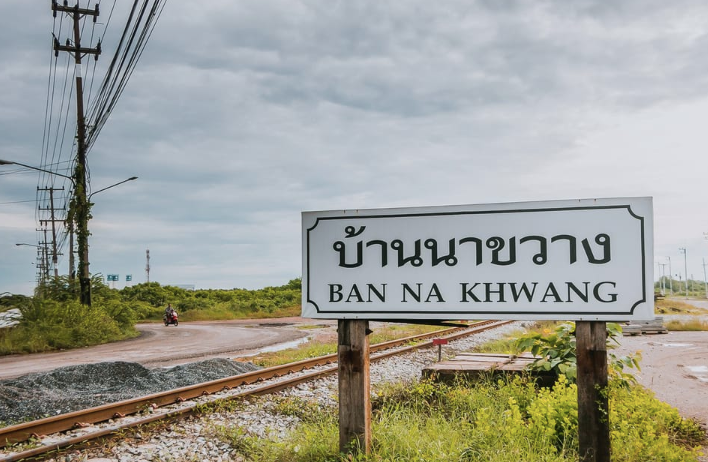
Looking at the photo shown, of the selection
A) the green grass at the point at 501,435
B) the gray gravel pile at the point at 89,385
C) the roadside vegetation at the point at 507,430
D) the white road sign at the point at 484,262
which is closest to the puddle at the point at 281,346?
the gray gravel pile at the point at 89,385

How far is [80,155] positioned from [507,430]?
988 inches

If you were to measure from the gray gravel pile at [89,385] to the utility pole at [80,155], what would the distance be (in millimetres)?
15065

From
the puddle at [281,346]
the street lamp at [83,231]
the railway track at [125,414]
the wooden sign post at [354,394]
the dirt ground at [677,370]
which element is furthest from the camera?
the street lamp at [83,231]

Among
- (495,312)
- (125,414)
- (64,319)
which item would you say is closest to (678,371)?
(495,312)

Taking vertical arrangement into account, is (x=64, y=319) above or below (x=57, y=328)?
above

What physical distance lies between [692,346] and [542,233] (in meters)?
16.1

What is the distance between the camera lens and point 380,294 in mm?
4320

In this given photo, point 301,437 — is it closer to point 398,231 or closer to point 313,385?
point 398,231

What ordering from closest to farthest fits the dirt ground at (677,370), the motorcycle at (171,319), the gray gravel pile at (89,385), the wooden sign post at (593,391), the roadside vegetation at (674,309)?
the wooden sign post at (593,391) → the gray gravel pile at (89,385) → the dirt ground at (677,370) → the motorcycle at (171,319) → the roadside vegetation at (674,309)

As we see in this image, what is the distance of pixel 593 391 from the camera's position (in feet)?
12.7

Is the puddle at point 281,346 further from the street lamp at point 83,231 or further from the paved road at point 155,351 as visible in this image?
the street lamp at point 83,231

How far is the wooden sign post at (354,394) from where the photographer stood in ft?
14.0

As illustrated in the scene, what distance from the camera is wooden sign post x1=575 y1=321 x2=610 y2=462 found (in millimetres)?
3865

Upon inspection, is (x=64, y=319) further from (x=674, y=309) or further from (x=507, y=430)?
(x=674, y=309)
